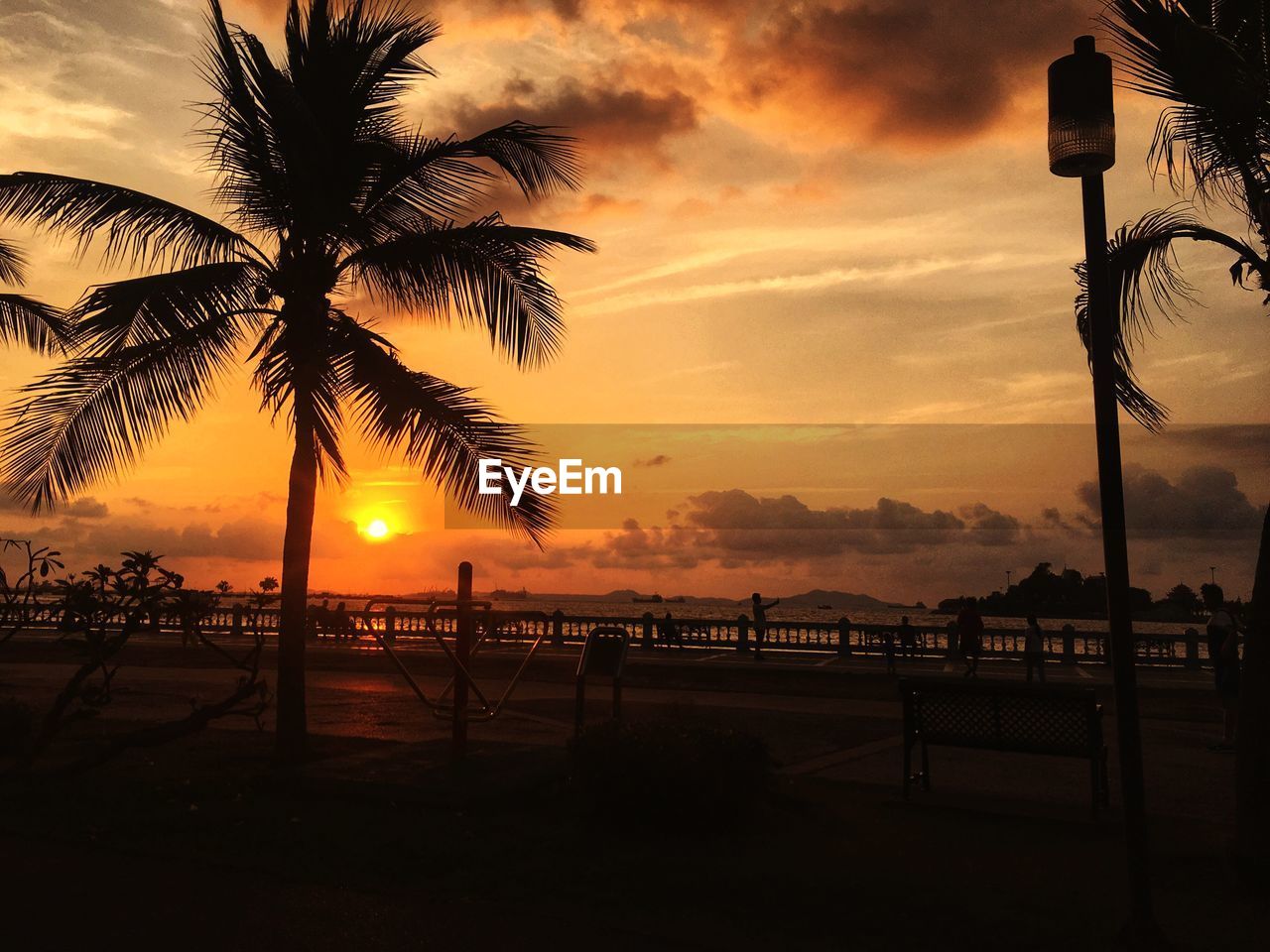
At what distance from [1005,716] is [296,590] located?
279 inches

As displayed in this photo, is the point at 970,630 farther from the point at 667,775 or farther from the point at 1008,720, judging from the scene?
the point at 667,775

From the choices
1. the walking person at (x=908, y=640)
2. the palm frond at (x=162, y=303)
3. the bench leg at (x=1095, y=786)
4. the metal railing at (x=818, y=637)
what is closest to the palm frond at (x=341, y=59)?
the palm frond at (x=162, y=303)

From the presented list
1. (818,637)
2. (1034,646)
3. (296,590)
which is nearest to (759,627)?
(818,637)

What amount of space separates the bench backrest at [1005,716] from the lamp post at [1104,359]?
316 centimetres

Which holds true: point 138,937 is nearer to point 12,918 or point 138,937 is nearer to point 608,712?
point 12,918

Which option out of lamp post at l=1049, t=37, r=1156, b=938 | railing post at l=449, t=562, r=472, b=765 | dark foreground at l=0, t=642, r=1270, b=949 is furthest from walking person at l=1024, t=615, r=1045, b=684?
lamp post at l=1049, t=37, r=1156, b=938

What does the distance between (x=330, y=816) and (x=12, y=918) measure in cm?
276

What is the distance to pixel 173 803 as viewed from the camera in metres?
8.94

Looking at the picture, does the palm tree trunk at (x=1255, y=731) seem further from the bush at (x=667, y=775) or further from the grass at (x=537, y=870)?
the bush at (x=667, y=775)

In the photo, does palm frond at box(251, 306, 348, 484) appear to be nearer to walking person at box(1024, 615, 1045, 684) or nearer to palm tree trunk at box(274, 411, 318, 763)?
palm tree trunk at box(274, 411, 318, 763)

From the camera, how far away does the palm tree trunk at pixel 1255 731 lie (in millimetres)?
6785

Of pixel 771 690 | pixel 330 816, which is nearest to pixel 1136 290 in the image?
pixel 330 816

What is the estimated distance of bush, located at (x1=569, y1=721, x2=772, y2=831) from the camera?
793 cm

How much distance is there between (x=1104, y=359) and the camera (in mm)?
6188
